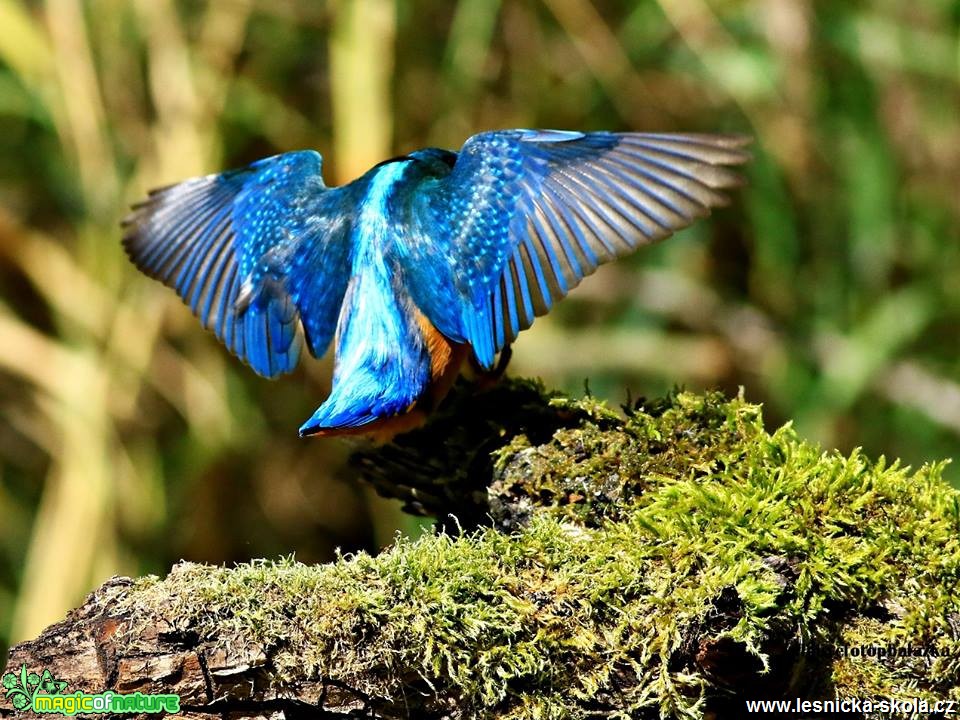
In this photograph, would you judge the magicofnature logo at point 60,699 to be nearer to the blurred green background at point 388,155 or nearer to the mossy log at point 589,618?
the mossy log at point 589,618

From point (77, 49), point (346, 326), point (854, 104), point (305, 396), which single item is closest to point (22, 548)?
point (305, 396)

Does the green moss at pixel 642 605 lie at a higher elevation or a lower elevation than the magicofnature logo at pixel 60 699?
higher

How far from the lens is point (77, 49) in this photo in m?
4.03

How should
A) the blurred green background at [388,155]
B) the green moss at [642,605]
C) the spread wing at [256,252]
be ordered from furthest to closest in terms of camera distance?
the blurred green background at [388,155], the spread wing at [256,252], the green moss at [642,605]

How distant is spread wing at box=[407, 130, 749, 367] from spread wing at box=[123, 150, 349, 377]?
0.77ft

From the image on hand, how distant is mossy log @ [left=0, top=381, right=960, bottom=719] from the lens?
1.61m

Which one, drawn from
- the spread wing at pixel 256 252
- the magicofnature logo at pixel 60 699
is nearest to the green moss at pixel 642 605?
the magicofnature logo at pixel 60 699

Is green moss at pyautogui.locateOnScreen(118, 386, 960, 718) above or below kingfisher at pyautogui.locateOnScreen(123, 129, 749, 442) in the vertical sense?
below

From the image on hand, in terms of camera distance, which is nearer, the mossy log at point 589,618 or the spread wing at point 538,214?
the mossy log at point 589,618

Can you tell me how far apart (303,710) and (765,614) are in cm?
64

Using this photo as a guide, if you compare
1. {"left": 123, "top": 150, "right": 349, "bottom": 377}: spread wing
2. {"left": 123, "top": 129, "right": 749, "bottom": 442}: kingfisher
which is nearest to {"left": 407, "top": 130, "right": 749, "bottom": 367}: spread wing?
{"left": 123, "top": 129, "right": 749, "bottom": 442}: kingfisher

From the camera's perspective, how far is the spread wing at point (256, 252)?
100 inches

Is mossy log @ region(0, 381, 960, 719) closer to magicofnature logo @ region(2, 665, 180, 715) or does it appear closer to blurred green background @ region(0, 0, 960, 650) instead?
magicofnature logo @ region(2, 665, 180, 715)

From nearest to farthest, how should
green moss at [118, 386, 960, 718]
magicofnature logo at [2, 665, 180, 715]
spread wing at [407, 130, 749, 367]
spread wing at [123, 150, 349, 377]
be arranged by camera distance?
magicofnature logo at [2, 665, 180, 715] → green moss at [118, 386, 960, 718] → spread wing at [407, 130, 749, 367] → spread wing at [123, 150, 349, 377]
